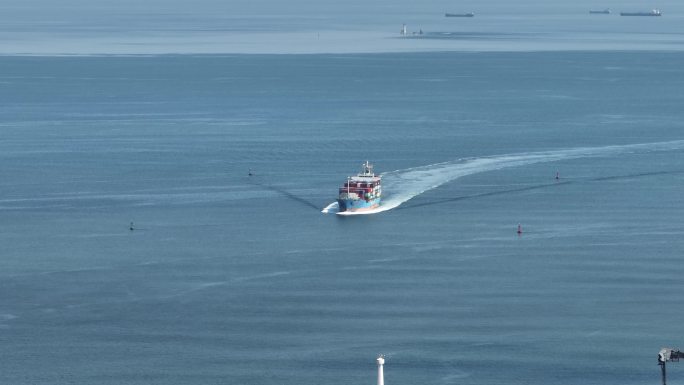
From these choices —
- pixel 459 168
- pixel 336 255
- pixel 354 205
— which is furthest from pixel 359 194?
pixel 459 168

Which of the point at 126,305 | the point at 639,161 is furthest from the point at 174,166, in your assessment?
the point at 126,305

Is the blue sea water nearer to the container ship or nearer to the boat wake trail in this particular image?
the boat wake trail

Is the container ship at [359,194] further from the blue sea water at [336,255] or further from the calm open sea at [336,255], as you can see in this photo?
the calm open sea at [336,255]

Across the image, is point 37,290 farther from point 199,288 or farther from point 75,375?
point 75,375

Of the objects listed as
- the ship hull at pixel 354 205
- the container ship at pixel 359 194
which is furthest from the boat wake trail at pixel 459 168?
the container ship at pixel 359 194

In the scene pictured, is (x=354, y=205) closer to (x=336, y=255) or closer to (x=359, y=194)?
(x=359, y=194)
